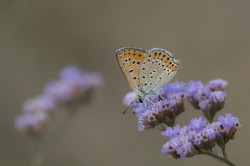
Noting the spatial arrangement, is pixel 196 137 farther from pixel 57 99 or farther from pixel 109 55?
pixel 109 55

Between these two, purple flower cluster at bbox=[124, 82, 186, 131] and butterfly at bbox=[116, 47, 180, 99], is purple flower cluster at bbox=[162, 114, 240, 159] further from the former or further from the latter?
butterfly at bbox=[116, 47, 180, 99]

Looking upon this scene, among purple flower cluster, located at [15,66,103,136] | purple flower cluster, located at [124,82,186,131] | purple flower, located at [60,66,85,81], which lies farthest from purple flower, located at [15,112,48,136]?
purple flower cluster, located at [124,82,186,131]

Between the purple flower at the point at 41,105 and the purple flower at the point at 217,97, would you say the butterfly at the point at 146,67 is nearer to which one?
the purple flower at the point at 217,97

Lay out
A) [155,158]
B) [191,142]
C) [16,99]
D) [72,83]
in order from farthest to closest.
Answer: [16,99], [155,158], [72,83], [191,142]

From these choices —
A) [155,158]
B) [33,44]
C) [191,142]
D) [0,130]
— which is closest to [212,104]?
[191,142]

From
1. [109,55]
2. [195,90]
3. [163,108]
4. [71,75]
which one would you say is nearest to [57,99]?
[71,75]

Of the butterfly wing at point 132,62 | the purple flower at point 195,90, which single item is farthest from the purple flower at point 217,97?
the butterfly wing at point 132,62

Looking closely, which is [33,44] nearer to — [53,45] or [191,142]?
[53,45]
